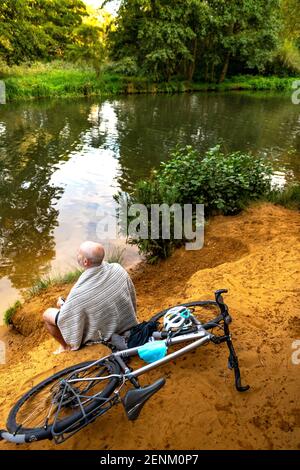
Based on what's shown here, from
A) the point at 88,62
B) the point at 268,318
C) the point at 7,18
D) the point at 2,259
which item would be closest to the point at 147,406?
the point at 268,318

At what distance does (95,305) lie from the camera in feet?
12.3

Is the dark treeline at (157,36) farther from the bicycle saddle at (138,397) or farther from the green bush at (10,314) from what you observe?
the bicycle saddle at (138,397)

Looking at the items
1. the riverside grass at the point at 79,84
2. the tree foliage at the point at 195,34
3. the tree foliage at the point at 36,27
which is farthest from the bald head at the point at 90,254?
the tree foliage at the point at 195,34

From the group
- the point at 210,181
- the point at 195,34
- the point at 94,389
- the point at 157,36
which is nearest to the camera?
the point at 94,389

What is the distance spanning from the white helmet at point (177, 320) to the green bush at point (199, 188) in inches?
136

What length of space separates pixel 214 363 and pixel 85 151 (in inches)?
510

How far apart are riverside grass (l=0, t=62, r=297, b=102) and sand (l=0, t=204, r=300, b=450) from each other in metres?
22.7

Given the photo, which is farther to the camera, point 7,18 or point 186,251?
point 7,18

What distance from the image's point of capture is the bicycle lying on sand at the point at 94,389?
2.89 m

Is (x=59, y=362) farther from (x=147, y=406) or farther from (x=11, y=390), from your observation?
(x=147, y=406)

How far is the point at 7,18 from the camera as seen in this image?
25.3 m

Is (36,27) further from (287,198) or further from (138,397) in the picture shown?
(138,397)

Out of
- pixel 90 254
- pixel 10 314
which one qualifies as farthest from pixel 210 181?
pixel 90 254
